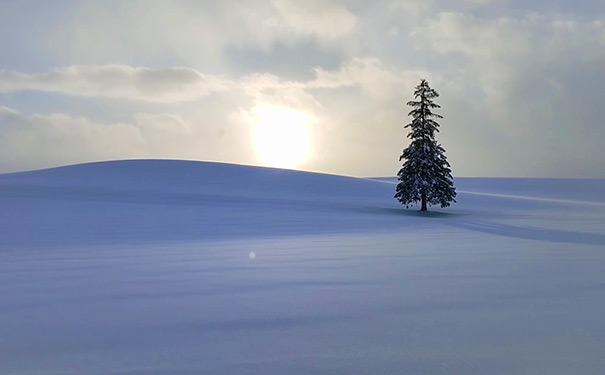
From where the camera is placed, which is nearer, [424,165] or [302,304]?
[302,304]

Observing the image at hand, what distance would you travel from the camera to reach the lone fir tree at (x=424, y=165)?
3606 centimetres

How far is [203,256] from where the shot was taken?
1309cm

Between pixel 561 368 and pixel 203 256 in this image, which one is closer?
pixel 561 368

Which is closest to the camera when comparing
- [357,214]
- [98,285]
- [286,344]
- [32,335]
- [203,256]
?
[286,344]

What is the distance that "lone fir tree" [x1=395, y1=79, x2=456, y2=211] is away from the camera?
3606cm

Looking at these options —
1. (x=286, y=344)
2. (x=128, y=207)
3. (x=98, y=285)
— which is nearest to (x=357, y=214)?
(x=128, y=207)

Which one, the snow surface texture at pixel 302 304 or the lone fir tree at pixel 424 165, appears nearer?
the snow surface texture at pixel 302 304

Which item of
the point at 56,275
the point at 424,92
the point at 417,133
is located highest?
the point at 424,92

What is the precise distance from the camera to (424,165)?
1425 inches

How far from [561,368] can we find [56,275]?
10.3 meters

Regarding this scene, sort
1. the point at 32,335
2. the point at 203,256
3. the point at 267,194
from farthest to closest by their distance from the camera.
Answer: the point at 267,194 < the point at 203,256 < the point at 32,335

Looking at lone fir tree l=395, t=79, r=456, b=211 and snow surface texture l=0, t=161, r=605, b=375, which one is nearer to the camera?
snow surface texture l=0, t=161, r=605, b=375

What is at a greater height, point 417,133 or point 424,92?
point 424,92

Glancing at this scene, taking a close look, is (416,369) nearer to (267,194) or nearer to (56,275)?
(56,275)
